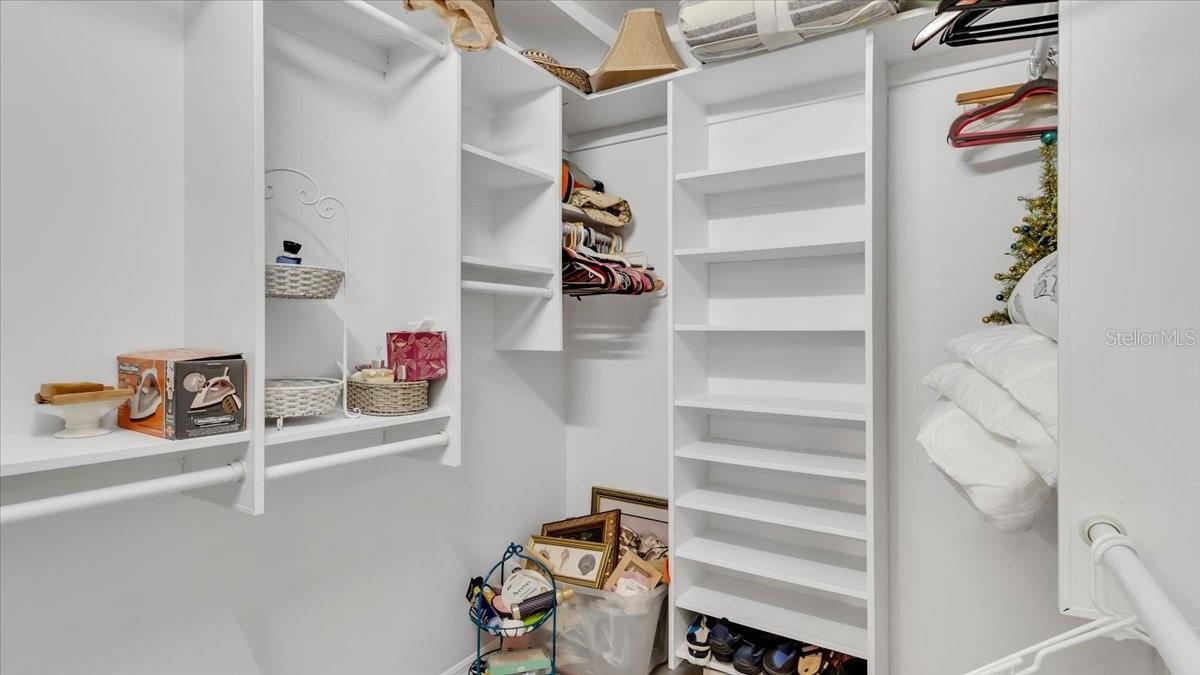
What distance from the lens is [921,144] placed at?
1.94 meters

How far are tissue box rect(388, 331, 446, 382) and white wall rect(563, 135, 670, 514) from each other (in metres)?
0.99

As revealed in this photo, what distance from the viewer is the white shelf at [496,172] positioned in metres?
1.85

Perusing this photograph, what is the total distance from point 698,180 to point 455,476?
129 cm

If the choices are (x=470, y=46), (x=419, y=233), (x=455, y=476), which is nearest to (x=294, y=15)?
(x=470, y=46)

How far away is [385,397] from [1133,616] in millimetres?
1465

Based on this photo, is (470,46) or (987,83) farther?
(987,83)

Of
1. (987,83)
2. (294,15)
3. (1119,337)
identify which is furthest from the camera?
(987,83)

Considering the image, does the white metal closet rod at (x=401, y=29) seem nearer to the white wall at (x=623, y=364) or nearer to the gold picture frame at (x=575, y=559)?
the white wall at (x=623, y=364)

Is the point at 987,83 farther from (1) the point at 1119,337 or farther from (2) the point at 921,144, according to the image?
(1) the point at 1119,337

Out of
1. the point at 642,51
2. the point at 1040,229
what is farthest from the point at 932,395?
the point at 642,51

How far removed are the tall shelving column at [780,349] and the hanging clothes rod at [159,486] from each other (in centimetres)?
104

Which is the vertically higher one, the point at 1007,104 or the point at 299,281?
the point at 1007,104

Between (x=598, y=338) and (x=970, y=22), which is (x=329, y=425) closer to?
(x=598, y=338)

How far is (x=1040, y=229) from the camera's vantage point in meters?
1.57
